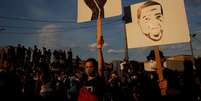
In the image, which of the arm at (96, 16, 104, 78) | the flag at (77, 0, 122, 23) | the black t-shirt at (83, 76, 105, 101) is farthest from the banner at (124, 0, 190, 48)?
the black t-shirt at (83, 76, 105, 101)

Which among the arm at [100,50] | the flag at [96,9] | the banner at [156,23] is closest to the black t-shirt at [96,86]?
the arm at [100,50]

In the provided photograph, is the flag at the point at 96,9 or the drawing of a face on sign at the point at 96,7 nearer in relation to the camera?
the flag at the point at 96,9

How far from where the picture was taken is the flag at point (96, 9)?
5453mm

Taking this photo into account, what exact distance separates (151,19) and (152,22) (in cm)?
8

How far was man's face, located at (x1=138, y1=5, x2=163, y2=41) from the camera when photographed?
602 centimetres

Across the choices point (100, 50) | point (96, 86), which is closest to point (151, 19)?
point (100, 50)

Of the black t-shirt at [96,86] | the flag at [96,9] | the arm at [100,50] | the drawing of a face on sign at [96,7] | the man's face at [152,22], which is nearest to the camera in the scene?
the black t-shirt at [96,86]

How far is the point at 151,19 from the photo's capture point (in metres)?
6.16

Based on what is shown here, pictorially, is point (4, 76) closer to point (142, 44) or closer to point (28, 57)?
point (142, 44)

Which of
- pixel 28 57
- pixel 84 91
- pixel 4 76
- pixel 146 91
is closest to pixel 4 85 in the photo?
pixel 4 76

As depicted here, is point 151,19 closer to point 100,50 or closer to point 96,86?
point 100,50

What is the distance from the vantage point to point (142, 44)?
6.21 m

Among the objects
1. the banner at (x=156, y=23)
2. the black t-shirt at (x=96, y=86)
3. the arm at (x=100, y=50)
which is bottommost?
the black t-shirt at (x=96, y=86)

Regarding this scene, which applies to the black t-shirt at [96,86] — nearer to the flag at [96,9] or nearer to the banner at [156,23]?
the flag at [96,9]
